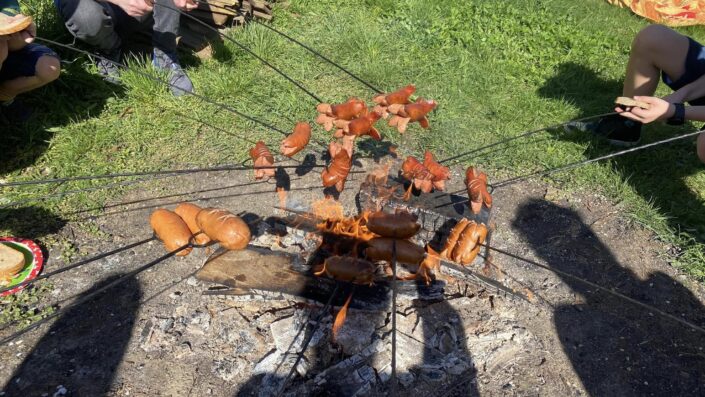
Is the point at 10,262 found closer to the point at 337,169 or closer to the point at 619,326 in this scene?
the point at 337,169

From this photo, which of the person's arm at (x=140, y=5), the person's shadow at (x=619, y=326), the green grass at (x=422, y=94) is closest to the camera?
the person's shadow at (x=619, y=326)

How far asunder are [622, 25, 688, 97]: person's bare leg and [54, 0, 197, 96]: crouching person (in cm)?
405

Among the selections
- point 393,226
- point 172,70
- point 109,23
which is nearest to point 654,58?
point 393,226

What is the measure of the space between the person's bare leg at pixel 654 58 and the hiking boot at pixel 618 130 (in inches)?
11.0

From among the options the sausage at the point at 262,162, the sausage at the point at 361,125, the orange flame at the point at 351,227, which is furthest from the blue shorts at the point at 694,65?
the sausage at the point at 262,162

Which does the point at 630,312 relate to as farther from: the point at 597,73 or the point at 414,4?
the point at 414,4

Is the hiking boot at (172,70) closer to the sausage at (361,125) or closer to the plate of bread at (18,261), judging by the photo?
the plate of bread at (18,261)

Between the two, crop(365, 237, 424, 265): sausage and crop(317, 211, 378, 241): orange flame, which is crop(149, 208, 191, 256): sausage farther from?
crop(365, 237, 424, 265): sausage

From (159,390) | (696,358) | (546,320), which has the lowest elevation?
(696,358)

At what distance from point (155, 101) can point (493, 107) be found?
11.3 ft

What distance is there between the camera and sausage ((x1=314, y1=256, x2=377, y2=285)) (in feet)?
9.57

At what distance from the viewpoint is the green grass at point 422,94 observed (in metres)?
4.22

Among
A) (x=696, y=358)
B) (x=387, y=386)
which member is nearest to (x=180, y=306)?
(x=387, y=386)

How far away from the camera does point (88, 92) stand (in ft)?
15.7
